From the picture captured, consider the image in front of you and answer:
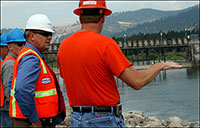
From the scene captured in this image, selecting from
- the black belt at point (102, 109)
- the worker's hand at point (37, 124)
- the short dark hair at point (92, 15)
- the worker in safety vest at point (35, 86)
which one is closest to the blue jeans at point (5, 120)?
the worker in safety vest at point (35, 86)

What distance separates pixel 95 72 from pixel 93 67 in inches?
Result: 1.9

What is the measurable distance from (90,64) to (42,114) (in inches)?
39.4

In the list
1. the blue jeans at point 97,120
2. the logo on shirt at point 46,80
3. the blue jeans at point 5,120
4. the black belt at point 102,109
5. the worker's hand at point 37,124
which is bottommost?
the blue jeans at point 5,120

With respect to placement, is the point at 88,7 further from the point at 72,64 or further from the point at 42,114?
the point at 42,114

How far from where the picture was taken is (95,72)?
9.57 feet

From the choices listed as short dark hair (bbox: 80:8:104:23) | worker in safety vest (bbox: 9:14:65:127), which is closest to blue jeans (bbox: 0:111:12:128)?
worker in safety vest (bbox: 9:14:65:127)

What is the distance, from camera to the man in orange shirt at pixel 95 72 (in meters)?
2.85

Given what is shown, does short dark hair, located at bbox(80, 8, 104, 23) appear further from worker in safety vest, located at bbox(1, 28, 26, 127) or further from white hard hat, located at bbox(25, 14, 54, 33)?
worker in safety vest, located at bbox(1, 28, 26, 127)

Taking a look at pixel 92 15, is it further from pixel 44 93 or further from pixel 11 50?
pixel 11 50

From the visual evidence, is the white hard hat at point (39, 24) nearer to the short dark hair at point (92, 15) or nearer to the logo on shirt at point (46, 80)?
the logo on shirt at point (46, 80)

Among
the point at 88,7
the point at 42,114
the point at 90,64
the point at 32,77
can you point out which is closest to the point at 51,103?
the point at 42,114

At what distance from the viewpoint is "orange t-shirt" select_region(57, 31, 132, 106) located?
2824 millimetres

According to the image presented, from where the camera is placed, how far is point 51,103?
3.56 metres

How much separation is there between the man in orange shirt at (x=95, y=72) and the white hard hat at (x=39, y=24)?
78cm
